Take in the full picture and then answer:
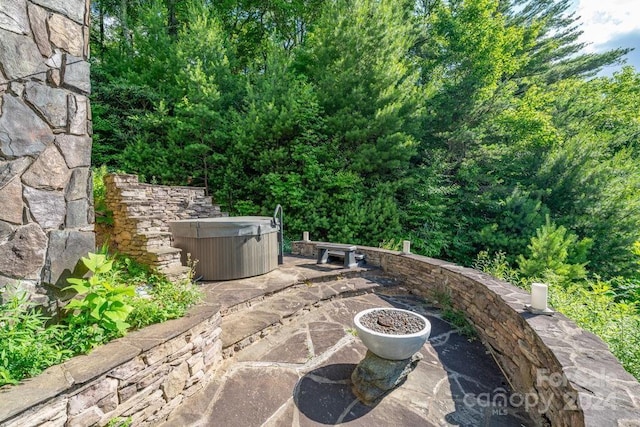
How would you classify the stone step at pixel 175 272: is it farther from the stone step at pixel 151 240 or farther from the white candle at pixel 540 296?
the white candle at pixel 540 296

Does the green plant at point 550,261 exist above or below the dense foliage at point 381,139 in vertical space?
below

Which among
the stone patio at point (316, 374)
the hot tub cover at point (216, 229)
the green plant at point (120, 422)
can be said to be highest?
the hot tub cover at point (216, 229)

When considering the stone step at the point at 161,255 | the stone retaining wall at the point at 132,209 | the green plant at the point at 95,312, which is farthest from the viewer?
the stone retaining wall at the point at 132,209

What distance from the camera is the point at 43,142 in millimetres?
1955

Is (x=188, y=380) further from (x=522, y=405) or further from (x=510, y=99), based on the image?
(x=510, y=99)

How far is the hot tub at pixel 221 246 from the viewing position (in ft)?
13.7

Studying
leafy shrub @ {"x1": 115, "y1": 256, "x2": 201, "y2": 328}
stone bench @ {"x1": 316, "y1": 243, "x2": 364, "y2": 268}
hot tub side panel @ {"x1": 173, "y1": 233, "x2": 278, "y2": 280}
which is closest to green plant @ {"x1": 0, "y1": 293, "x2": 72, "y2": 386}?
leafy shrub @ {"x1": 115, "y1": 256, "x2": 201, "y2": 328}

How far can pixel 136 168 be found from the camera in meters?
7.85

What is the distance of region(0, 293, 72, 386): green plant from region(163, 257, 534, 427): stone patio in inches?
38.4

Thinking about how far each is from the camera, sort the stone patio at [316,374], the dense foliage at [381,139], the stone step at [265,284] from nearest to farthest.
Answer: the stone patio at [316,374], the stone step at [265,284], the dense foliage at [381,139]

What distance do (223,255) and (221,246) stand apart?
0.15 metres

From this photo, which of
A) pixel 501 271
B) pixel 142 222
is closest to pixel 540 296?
pixel 501 271

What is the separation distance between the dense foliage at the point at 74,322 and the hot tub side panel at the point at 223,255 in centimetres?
166

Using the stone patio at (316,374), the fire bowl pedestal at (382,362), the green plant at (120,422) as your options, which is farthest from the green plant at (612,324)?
the green plant at (120,422)
